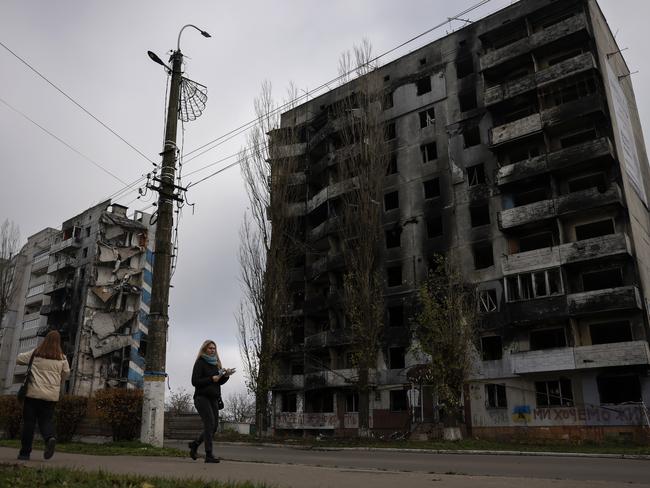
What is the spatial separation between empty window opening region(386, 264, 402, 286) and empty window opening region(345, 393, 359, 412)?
7814 millimetres

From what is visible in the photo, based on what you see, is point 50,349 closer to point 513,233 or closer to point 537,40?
point 513,233

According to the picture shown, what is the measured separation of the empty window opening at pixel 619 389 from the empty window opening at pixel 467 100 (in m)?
18.9

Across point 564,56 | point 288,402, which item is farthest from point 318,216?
point 564,56

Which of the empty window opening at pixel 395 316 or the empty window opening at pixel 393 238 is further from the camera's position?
the empty window opening at pixel 393 238

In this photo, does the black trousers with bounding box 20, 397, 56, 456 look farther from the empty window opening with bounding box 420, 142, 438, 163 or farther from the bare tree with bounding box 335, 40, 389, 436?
the empty window opening with bounding box 420, 142, 438, 163

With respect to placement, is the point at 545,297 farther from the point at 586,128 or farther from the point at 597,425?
the point at 586,128

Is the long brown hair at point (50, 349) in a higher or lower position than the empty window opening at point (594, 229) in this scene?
lower

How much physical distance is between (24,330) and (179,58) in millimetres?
66193

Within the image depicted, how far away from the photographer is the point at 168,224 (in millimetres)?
13445

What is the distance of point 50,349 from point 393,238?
3215cm

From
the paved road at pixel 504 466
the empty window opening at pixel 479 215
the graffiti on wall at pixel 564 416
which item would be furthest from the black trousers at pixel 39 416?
the empty window opening at pixel 479 215

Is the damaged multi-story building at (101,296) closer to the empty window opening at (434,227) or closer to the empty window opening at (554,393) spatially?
the empty window opening at (434,227)

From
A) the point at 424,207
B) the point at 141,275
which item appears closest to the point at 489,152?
the point at 424,207

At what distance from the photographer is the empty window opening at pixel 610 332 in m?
28.4
